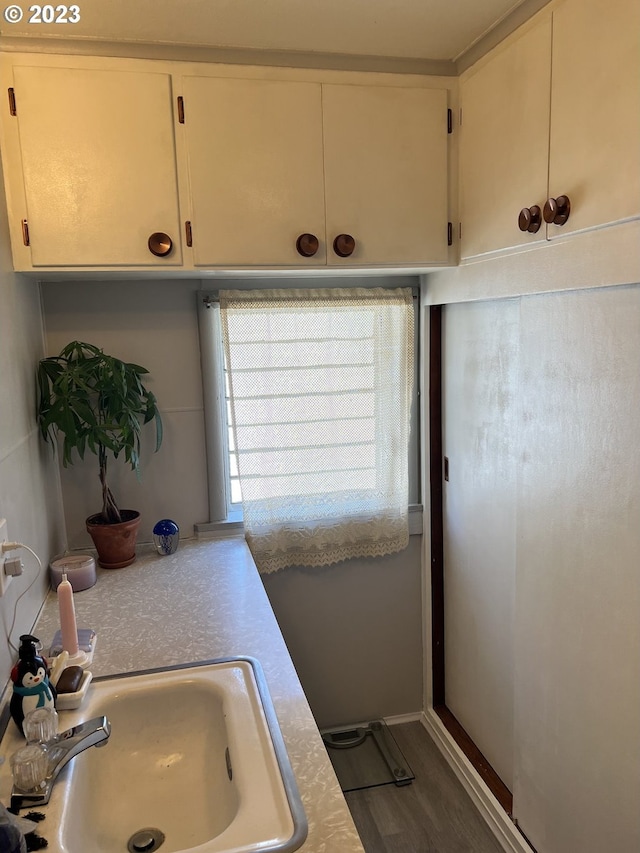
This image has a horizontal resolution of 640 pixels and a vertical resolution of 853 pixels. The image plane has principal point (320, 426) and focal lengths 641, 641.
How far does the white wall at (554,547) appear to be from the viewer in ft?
4.19

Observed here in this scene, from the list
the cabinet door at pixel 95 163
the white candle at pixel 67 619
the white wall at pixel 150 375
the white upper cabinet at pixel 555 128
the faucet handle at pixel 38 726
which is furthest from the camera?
the white wall at pixel 150 375

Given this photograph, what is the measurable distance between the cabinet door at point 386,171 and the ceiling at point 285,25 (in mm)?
112

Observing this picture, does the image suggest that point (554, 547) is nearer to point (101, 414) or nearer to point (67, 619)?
point (67, 619)

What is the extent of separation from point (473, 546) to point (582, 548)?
0.63m

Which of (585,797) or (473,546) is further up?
(473,546)

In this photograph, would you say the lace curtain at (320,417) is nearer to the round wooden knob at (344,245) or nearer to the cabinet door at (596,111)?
the round wooden knob at (344,245)

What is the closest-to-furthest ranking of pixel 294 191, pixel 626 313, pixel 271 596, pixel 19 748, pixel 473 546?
1. pixel 19 748
2. pixel 626 313
3. pixel 294 191
4. pixel 473 546
5. pixel 271 596

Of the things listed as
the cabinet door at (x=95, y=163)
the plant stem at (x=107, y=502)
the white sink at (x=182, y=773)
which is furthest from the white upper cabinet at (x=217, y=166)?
the white sink at (x=182, y=773)

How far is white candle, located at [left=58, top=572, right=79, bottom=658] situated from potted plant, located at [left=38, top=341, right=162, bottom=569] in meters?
0.51

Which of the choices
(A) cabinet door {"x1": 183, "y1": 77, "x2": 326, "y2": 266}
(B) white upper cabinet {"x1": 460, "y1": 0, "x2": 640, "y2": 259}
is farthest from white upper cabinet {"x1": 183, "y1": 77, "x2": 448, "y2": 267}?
(B) white upper cabinet {"x1": 460, "y1": 0, "x2": 640, "y2": 259}

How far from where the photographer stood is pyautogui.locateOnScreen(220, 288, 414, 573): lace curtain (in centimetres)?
205

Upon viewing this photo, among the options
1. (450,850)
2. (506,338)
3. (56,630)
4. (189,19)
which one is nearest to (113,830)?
(56,630)

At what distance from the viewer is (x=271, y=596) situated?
2203 millimetres

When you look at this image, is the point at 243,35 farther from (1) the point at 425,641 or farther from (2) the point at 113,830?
(1) the point at 425,641
